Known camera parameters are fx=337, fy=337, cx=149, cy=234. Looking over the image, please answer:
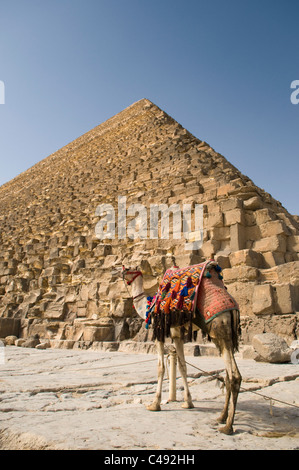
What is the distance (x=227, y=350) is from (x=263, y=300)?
4.09m

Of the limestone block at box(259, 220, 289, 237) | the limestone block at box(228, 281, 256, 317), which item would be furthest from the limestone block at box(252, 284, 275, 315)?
the limestone block at box(259, 220, 289, 237)

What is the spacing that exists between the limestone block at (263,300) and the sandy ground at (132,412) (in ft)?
5.53

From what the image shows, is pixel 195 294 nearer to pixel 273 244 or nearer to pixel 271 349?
pixel 271 349

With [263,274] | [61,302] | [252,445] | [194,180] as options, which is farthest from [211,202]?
[252,445]

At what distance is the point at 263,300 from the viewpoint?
240 inches

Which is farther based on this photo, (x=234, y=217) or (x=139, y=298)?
(x=234, y=217)

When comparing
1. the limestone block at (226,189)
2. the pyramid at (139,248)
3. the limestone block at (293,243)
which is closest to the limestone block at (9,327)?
the pyramid at (139,248)

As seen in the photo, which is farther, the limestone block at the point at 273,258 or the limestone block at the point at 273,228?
the limestone block at the point at 273,228

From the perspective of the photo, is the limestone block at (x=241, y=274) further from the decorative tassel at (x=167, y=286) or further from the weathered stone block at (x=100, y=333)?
the decorative tassel at (x=167, y=286)

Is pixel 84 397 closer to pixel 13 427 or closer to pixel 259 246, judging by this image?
pixel 13 427

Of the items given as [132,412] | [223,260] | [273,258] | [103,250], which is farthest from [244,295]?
[103,250]

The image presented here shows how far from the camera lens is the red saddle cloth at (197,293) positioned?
245 centimetres

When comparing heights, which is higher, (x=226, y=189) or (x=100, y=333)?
(x=226, y=189)

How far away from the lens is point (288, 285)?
599 cm
